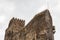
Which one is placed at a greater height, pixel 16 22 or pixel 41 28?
pixel 16 22

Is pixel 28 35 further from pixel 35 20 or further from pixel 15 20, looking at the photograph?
pixel 15 20

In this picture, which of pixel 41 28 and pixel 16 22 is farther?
pixel 16 22

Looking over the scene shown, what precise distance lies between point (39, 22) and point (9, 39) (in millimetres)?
12209

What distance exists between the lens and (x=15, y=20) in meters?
35.7

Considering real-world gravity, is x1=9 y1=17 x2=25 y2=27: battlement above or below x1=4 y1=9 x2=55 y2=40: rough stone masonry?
above

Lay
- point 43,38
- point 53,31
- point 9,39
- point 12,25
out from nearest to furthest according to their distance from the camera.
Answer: point 43,38 < point 53,31 < point 9,39 < point 12,25

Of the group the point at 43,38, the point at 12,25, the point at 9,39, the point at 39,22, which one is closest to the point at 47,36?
the point at 43,38

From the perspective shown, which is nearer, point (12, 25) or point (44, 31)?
point (44, 31)

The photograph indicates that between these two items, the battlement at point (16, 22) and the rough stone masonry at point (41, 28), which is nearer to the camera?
the rough stone masonry at point (41, 28)

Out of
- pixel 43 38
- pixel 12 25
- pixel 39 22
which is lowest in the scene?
pixel 43 38

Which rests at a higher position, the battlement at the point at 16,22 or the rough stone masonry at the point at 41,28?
the battlement at the point at 16,22

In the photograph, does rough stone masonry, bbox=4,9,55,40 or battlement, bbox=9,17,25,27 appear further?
battlement, bbox=9,17,25,27

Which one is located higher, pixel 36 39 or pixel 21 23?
pixel 21 23

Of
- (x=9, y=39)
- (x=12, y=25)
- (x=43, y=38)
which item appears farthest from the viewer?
(x=12, y=25)
